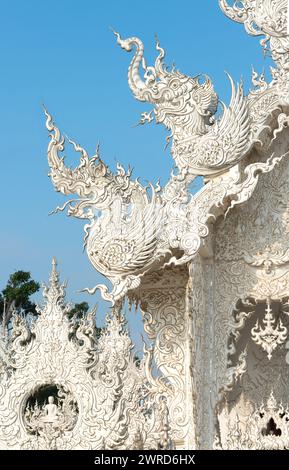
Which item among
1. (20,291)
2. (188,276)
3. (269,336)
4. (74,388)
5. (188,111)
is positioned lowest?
(74,388)

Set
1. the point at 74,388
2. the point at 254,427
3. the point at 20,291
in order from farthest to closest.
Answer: the point at 20,291 < the point at 254,427 < the point at 74,388

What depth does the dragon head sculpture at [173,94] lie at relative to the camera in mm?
10031

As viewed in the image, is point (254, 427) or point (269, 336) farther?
point (254, 427)

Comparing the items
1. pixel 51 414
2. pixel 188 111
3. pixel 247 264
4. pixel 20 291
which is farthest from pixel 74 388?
pixel 20 291

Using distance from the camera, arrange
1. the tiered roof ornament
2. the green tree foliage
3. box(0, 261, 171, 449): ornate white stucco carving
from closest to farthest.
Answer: box(0, 261, 171, 449): ornate white stucco carving
the tiered roof ornament
the green tree foliage

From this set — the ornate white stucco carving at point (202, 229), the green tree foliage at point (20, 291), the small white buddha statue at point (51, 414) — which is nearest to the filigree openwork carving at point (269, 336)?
the ornate white stucco carving at point (202, 229)

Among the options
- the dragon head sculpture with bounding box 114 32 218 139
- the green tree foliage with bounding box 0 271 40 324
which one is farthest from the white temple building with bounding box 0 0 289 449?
the green tree foliage with bounding box 0 271 40 324

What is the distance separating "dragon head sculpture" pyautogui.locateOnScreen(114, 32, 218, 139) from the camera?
10.0 metres

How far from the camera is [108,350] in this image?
29.7ft

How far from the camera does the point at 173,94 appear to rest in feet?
33.0

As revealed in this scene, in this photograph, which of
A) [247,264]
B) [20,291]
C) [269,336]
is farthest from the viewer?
[20,291]

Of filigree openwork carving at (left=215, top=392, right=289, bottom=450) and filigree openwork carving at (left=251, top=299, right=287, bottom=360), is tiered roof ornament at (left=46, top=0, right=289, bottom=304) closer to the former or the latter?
filigree openwork carving at (left=251, top=299, right=287, bottom=360)

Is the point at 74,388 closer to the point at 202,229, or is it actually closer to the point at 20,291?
the point at 202,229
